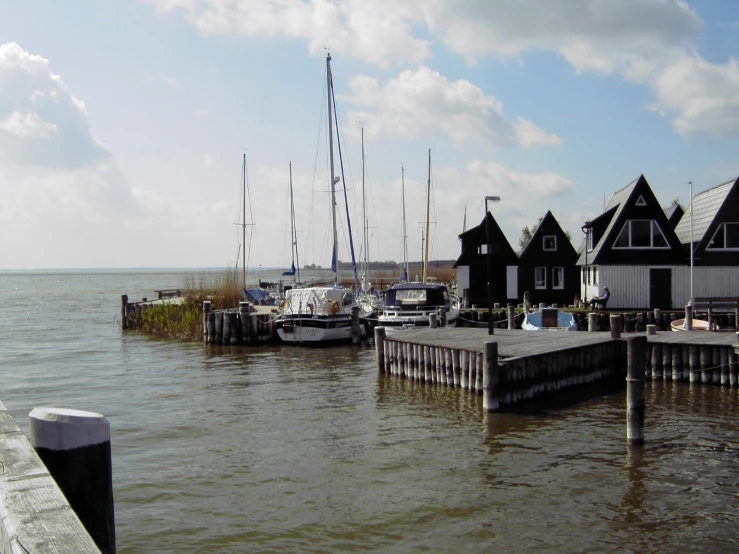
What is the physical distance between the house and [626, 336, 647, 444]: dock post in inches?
939

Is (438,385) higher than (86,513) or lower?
lower

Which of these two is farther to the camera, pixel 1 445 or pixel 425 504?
pixel 425 504

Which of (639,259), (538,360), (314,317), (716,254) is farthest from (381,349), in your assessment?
(716,254)

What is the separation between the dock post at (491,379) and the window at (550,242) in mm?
27067

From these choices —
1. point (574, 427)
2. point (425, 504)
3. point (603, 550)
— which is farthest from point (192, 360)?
point (603, 550)

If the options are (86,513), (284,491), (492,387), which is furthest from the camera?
(492,387)

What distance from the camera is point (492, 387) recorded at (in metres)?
17.4

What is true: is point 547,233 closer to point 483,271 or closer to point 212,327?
point 483,271

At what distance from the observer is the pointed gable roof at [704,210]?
3569 centimetres

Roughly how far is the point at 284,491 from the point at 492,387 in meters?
7.00

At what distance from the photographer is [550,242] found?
1700 inches

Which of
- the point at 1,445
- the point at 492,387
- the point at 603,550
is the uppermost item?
the point at 1,445

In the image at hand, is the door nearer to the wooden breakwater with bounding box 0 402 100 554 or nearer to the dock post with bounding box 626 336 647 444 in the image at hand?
the dock post with bounding box 626 336 647 444

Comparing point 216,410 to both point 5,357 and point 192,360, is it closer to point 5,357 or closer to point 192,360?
point 192,360
